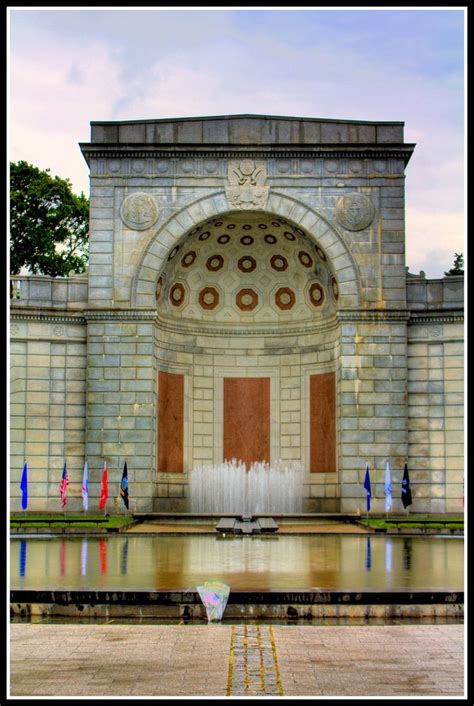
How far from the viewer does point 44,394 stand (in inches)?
1223

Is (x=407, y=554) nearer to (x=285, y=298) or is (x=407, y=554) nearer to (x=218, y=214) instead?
(x=218, y=214)

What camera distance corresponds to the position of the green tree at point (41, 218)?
43281 millimetres

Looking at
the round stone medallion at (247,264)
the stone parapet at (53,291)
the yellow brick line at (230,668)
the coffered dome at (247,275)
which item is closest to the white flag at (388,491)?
the coffered dome at (247,275)

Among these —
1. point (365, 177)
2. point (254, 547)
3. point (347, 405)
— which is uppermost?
point (365, 177)

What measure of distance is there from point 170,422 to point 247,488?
131 inches

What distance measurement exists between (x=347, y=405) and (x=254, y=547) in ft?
37.0

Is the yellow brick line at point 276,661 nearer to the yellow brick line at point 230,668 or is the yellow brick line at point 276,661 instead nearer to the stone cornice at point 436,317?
the yellow brick line at point 230,668

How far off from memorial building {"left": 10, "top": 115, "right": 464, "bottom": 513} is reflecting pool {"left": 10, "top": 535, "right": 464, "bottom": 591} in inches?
292

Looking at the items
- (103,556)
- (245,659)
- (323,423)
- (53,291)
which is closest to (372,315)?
(323,423)

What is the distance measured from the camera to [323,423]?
33.1 meters

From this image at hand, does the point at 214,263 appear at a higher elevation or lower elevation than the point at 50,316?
higher

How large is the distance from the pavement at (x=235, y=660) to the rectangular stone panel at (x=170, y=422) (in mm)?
21324
